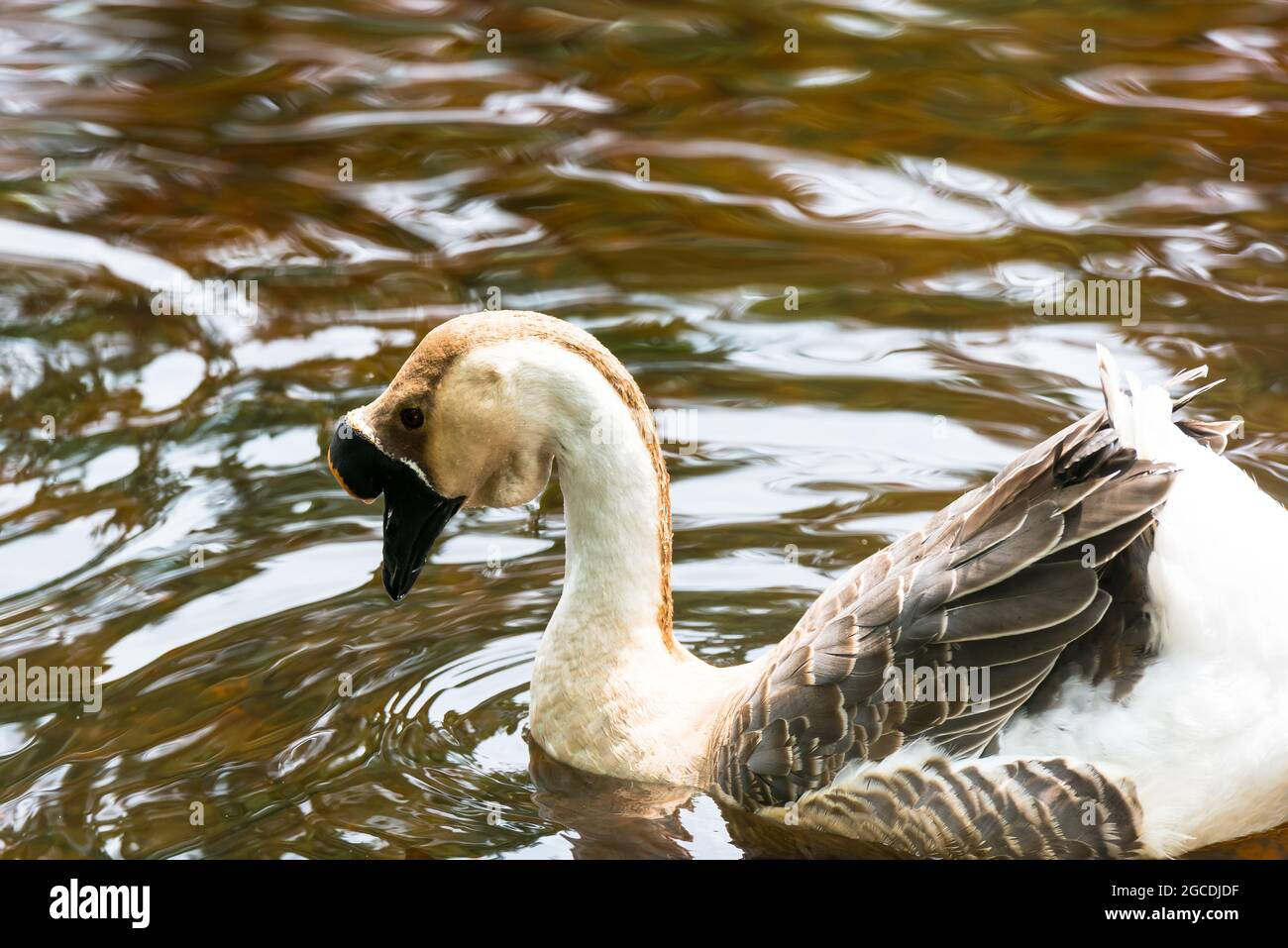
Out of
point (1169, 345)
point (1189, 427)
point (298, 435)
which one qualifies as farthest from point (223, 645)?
point (1169, 345)

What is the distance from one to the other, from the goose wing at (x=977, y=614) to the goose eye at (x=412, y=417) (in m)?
1.44

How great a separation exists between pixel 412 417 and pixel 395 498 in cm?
34

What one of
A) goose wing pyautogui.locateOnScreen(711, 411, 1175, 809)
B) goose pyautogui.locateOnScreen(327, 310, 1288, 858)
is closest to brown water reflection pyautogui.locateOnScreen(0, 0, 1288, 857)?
goose pyautogui.locateOnScreen(327, 310, 1288, 858)

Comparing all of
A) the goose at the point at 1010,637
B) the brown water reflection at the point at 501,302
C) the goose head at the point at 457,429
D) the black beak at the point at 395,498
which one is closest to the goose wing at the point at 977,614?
the goose at the point at 1010,637

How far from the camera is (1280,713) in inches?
195

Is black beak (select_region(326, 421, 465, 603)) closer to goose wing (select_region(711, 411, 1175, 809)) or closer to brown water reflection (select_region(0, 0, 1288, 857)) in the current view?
brown water reflection (select_region(0, 0, 1288, 857))

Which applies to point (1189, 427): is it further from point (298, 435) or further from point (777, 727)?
point (298, 435)

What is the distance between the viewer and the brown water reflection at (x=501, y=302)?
20.0 ft

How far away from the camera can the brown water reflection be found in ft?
20.0

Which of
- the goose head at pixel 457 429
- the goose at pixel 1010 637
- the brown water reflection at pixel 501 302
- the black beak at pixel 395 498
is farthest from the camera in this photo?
the brown water reflection at pixel 501 302

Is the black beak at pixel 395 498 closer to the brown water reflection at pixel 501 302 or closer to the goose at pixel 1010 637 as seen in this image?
the goose at pixel 1010 637

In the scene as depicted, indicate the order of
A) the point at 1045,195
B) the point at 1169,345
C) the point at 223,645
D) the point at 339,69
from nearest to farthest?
the point at 223,645 → the point at 1169,345 → the point at 1045,195 → the point at 339,69

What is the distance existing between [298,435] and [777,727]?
366cm
